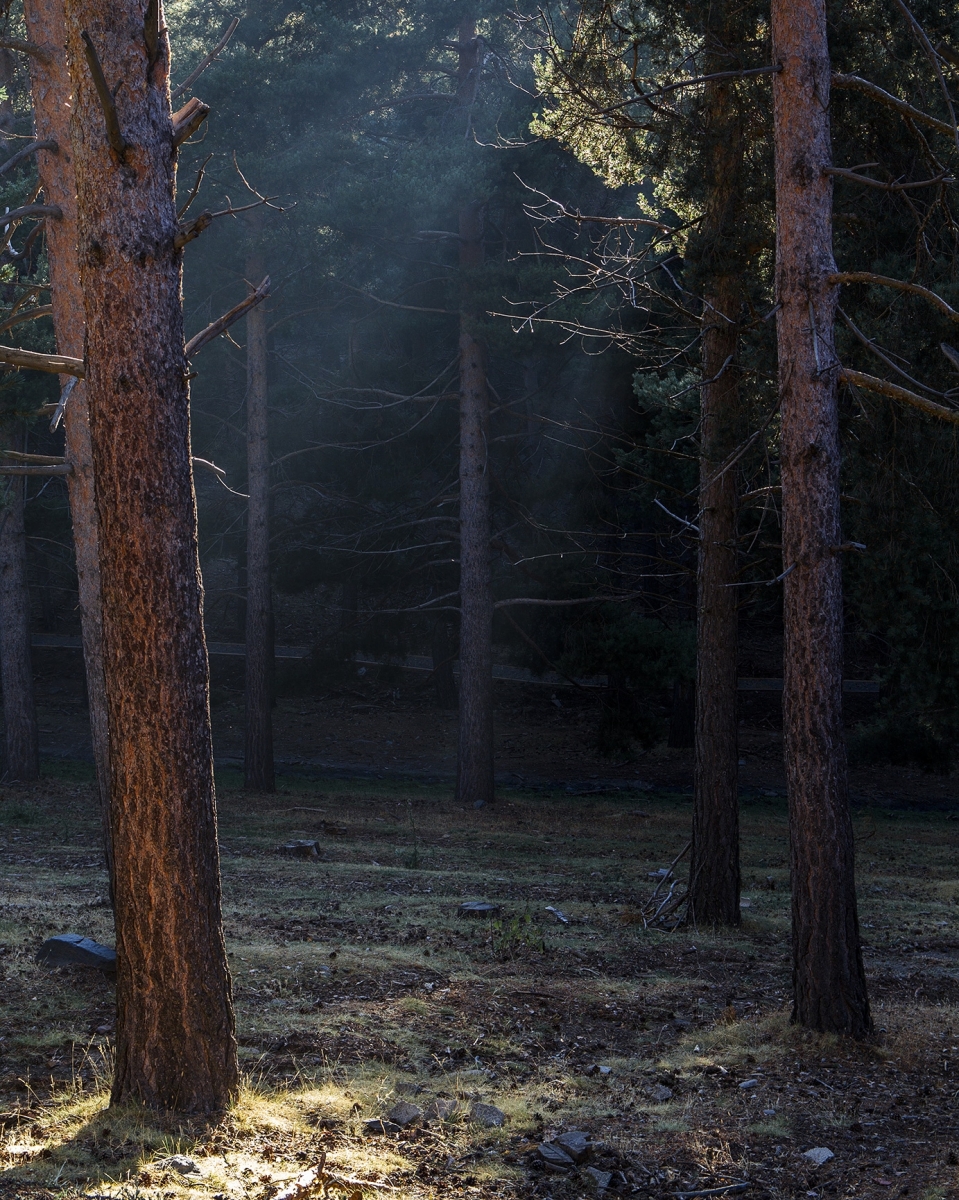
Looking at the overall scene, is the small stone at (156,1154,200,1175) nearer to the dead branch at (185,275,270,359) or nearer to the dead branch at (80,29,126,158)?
the dead branch at (185,275,270,359)

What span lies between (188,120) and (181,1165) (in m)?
4.54

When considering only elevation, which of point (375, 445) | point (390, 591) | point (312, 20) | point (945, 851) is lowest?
point (945, 851)

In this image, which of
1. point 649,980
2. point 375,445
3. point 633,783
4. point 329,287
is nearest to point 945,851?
point 633,783

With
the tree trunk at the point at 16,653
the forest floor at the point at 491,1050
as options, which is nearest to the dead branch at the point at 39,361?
the forest floor at the point at 491,1050

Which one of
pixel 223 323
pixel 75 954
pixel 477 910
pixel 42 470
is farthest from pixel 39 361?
pixel 477 910

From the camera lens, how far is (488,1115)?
541 centimetres

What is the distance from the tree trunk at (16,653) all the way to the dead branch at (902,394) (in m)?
16.8

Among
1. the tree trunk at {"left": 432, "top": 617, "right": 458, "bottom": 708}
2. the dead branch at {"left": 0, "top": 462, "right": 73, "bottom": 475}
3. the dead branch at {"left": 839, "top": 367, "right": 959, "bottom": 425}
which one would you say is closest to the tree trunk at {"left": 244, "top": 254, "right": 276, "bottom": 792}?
the tree trunk at {"left": 432, "top": 617, "right": 458, "bottom": 708}

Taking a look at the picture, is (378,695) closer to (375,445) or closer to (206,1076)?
(375,445)

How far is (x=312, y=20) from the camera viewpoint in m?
21.4

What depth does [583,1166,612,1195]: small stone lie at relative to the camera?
4776 millimetres

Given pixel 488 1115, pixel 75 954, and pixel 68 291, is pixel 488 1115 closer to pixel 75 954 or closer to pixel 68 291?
pixel 75 954

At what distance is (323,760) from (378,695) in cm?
533

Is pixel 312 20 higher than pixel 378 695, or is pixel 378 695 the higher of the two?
pixel 312 20
